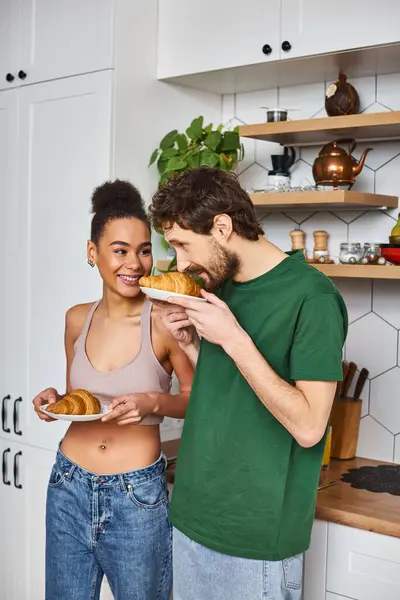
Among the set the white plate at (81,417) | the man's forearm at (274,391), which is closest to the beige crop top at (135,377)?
the white plate at (81,417)

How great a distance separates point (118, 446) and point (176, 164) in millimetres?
970

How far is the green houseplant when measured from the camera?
8.54 feet

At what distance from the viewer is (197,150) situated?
264 cm

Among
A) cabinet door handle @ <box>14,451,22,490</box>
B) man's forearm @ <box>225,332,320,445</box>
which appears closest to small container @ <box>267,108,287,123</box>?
man's forearm @ <box>225,332,320,445</box>

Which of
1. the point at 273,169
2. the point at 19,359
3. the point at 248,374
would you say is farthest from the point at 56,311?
the point at 248,374

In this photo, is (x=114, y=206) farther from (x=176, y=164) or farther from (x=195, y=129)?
(x=195, y=129)

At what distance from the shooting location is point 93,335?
215 centimetres

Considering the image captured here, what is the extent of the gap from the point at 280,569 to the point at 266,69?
1.56m

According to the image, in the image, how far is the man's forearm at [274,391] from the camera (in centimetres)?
154

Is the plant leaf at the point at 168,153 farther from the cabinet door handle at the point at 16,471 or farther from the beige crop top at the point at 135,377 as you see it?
the cabinet door handle at the point at 16,471

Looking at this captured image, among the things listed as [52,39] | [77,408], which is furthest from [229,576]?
[52,39]

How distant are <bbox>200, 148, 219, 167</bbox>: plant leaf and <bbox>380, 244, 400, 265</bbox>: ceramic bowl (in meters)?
0.60

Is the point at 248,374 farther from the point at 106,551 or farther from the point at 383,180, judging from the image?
the point at 383,180

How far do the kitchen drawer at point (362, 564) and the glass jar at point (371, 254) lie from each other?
2.52 ft
